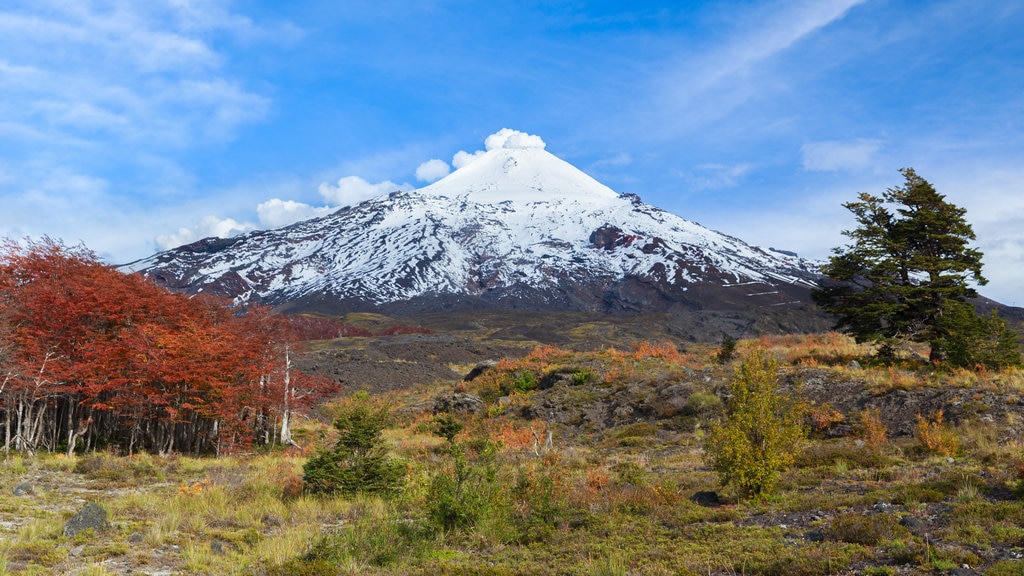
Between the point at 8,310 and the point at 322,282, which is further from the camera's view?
the point at 322,282

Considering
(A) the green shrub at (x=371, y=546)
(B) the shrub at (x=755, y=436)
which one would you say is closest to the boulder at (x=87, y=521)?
(A) the green shrub at (x=371, y=546)

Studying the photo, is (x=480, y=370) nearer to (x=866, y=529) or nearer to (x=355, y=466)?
(x=355, y=466)

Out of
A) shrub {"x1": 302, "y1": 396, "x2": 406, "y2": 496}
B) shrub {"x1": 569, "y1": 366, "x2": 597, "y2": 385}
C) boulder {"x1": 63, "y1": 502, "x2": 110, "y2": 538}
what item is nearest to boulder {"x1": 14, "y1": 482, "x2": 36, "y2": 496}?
boulder {"x1": 63, "y1": 502, "x2": 110, "y2": 538}

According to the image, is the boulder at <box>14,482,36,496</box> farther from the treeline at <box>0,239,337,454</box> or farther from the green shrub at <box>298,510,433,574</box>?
the green shrub at <box>298,510,433,574</box>

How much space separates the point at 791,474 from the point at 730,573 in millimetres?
6218

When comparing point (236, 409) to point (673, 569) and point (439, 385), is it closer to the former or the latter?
point (673, 569)

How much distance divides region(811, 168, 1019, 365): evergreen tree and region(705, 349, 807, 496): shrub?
14.6 meters

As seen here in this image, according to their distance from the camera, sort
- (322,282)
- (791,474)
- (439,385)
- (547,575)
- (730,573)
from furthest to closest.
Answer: (322,282)
(439,385)
(791,474)
(547,575)
(730,573)

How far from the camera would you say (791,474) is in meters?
11.8

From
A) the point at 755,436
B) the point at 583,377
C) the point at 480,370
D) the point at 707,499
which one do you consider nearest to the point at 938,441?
the point at 755,436

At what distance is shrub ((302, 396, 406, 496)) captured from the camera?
12617 mm

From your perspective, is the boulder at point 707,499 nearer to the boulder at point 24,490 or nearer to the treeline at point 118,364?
the boulder at point 24,490

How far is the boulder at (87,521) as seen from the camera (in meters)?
9.23

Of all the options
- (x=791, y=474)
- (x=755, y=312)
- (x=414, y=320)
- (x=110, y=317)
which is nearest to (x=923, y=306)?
(x=791, y=474)
